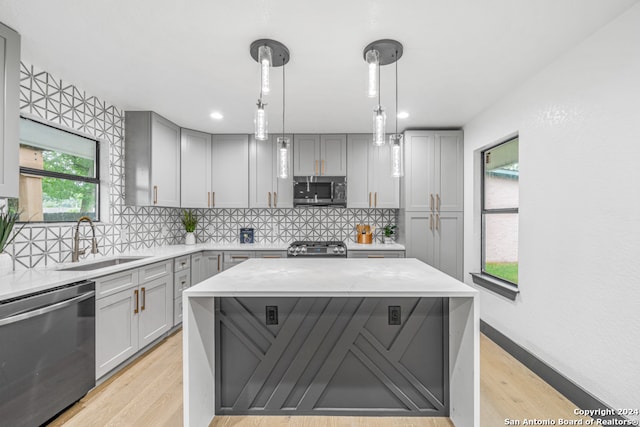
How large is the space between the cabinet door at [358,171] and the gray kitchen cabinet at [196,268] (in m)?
2.06

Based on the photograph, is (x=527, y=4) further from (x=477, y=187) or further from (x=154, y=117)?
(x=154, y=117)

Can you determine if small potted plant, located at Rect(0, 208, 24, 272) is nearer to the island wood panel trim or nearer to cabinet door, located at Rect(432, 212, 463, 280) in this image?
the island wood panel trim

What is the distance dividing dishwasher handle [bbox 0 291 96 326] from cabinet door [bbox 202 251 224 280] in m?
1.71

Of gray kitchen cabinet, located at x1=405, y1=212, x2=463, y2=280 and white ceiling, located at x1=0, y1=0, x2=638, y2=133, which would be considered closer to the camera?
white ceiling, located at x1=0, y1=0, x2=638, y2=133

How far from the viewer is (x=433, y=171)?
3.72 meters

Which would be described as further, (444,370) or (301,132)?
(301,132)

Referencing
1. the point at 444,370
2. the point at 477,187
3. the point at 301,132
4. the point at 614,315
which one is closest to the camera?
the point at 614,315

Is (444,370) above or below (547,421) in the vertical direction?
above

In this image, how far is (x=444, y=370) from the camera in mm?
1816

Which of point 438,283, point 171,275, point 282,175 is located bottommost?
point 171,275

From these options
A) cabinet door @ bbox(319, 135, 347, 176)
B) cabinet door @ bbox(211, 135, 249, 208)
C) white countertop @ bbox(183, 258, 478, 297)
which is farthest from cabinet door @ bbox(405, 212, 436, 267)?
cabinet door @ bbox(211, 135, 249, 208)

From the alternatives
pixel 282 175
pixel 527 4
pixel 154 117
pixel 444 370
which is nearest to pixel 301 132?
pixel 154 117

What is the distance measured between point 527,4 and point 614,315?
1.83m

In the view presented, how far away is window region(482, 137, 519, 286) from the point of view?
9.56 feet
